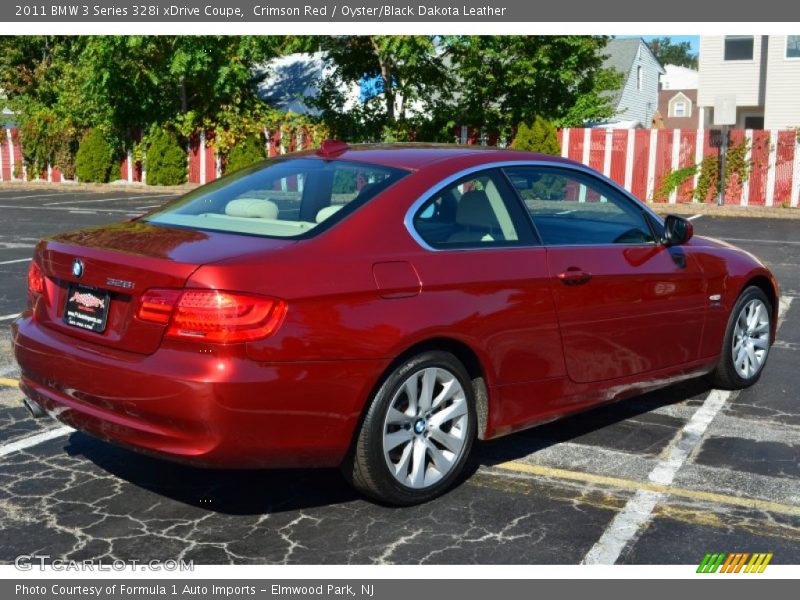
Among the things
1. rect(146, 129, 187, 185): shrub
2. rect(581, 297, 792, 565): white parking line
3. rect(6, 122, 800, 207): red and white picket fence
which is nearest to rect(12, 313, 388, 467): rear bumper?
rect(581, 297, 792, 565): white parking line

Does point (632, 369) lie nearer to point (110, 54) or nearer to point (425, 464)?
point (425, 464)

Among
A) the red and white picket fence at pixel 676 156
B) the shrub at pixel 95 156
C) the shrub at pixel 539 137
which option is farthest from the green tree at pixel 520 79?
the shrub at pixel 95 156

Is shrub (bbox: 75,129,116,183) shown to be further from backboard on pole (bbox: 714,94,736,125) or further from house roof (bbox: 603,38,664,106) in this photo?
house roof (bbox: 603,38,664,106)

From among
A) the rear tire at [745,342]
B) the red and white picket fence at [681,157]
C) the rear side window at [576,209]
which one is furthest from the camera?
the red and white picket fence at [681,157]

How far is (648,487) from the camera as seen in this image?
4.68 metres

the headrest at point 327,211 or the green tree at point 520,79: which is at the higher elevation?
the green tree at point 520,79

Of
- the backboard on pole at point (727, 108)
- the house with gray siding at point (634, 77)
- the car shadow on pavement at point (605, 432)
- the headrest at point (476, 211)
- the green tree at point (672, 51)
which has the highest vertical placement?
the green tree at point (672, 51)

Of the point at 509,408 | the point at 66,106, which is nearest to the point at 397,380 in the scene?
the point at 509,408

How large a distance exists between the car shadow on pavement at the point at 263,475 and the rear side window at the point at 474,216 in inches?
45.8

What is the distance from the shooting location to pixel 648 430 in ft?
18.6

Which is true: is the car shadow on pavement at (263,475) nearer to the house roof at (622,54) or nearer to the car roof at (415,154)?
the car roof at (415,154)

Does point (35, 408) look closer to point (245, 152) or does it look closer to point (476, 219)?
point (476, 219)

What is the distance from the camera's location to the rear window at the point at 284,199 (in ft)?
14.4

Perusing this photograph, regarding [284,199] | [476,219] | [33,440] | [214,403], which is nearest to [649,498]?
[476,219]
